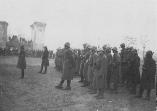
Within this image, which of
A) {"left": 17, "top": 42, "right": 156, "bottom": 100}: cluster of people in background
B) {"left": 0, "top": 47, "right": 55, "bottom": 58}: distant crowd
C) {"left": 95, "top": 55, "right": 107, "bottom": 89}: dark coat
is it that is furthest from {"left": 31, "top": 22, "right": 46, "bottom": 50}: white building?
{"left": 95, "top": 55, "right": 107, "bottom": 89}: dark coat

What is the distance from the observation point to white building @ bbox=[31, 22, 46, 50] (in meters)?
32.3

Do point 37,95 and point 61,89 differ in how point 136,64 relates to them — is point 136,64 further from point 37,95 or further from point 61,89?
point 37,95

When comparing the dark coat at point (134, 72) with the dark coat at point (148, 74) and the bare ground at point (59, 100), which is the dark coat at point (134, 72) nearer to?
the bare ground at point (59, 100)

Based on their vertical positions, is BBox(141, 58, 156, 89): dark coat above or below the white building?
below

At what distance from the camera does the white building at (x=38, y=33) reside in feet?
106

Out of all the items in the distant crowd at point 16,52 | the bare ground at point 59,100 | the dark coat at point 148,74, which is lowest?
the bare ground at point 59,100

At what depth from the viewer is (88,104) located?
805cm

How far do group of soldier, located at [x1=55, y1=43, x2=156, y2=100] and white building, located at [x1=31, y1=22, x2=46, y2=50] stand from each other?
21019mm

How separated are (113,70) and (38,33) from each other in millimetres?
26648

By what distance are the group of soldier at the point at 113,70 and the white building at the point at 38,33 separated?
21019 mm

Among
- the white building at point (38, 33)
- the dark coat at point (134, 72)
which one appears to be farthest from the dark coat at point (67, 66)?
the white building at point (38, 33)

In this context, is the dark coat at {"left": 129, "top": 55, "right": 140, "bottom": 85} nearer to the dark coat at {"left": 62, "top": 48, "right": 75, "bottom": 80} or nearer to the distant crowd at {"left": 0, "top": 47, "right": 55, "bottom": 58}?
the dark coat at {"left": 62, "top": 48, "right": 75, "bottom": 80}

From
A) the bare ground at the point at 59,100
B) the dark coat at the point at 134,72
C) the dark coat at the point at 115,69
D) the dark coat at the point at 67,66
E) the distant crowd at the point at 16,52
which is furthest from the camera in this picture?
the distant crowd at the point at 16,52

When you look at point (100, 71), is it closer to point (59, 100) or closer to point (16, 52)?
point (59, 100)
